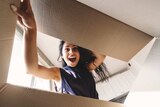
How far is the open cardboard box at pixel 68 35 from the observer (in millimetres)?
898

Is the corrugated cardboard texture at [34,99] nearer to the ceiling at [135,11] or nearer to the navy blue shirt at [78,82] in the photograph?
the navy blue shirt at [78,82]

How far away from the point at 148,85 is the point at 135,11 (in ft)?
1.53

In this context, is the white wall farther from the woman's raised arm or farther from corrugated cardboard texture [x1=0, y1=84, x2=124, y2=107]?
the woman's raised arm

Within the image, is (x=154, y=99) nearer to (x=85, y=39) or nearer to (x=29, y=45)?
(x=85, y=39)

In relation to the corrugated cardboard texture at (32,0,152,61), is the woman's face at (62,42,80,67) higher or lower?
lower

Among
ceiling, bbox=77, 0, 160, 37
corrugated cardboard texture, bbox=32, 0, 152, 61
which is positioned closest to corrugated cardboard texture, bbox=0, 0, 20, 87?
corrugated cardboard texture, bbox=32, 0, 152, 61

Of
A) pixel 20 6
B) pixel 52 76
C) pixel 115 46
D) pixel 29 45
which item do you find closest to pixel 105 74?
pixel 115 46

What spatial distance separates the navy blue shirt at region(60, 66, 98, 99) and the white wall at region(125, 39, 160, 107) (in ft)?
0.83

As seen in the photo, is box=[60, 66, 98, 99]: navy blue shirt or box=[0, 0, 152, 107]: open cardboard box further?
box=[60, 66, 98, 99]: navy blue shirt

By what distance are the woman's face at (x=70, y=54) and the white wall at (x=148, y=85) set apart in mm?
393

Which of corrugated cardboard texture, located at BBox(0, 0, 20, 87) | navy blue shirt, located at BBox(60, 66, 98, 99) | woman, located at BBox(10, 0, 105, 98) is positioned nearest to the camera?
corrugated cardboard texture, located at BBox(0, 0, 20, 87)

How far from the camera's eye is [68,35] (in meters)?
1.16

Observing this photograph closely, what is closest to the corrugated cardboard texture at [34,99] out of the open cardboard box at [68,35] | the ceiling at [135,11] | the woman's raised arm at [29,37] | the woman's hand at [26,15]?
the open cardboard box at [68,35]

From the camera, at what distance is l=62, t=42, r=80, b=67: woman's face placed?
1.14 meters
